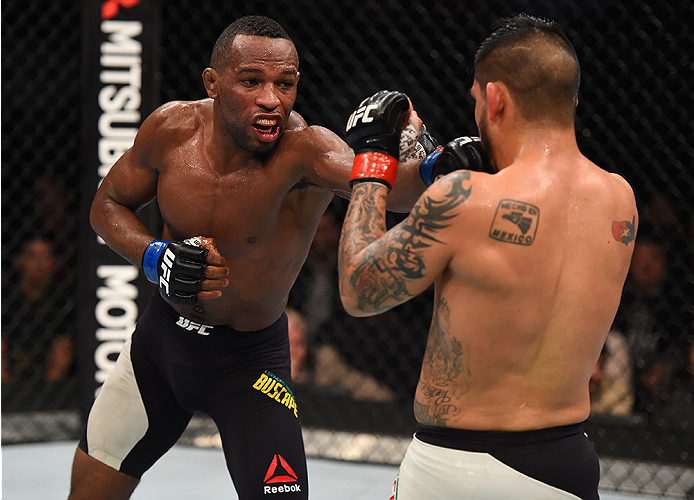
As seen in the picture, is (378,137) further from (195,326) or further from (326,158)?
(195,326)

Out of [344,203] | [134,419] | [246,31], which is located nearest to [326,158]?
[246,31]

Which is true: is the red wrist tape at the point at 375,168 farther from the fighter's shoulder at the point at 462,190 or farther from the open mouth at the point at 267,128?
the open mouth at the point at 267,128

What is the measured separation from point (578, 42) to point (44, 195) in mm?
2511

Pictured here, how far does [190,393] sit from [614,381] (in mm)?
1955

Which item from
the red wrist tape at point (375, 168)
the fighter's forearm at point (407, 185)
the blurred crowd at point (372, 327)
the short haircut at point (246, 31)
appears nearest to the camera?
the red wrist tape at point (375, 168)

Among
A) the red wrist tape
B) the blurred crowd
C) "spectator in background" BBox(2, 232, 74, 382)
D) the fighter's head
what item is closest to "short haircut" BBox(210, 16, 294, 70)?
the fighter's head

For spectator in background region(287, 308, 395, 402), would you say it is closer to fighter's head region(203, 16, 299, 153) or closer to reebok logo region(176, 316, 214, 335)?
reebok logo region(176, 316, 214, 335)

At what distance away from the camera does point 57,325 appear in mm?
3646

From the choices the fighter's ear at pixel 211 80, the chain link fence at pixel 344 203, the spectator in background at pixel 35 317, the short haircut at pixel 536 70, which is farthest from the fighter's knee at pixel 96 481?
the spectator in background at pixel 35 317

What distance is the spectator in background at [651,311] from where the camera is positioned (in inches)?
123

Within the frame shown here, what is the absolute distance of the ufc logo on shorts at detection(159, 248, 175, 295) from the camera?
1.60m

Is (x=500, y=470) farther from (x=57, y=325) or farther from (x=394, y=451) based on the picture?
(x=57, y=325)

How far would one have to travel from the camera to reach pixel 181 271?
1.58 m

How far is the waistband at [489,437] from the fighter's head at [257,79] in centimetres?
78
